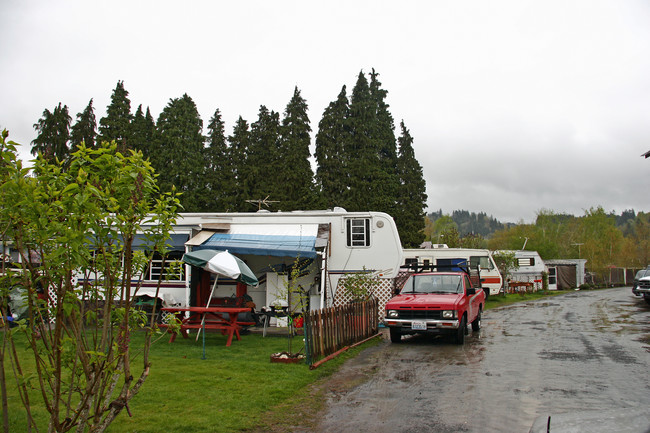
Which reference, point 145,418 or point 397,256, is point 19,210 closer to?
point 145,418

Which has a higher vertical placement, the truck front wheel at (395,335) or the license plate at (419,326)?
the license plate at (419,326)

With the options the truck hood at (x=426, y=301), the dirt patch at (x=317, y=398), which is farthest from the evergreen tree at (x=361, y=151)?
the dirt patch at (x=317, y=398)

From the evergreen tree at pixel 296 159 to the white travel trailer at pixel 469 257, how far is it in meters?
9.73

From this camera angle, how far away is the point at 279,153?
124 ft

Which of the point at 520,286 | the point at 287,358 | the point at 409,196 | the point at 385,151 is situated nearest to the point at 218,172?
the point at 385,151

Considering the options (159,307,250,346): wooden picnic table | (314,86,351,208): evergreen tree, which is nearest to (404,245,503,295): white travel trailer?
(314,86,351,208): evergreen tree

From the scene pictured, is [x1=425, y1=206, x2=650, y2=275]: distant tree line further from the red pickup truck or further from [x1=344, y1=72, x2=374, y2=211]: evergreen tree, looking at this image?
the red pickup truck

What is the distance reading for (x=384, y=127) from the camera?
38.0 meters

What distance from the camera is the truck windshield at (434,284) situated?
13359 millimetres

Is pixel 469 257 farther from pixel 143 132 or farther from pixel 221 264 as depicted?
pixel 143 132

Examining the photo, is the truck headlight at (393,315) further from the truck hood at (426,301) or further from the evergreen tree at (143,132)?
the evergreen tree at (143,132)

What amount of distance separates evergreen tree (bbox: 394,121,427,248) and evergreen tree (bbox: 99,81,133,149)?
19.7 m

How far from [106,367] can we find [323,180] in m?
31.0

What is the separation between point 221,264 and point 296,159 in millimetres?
24247
